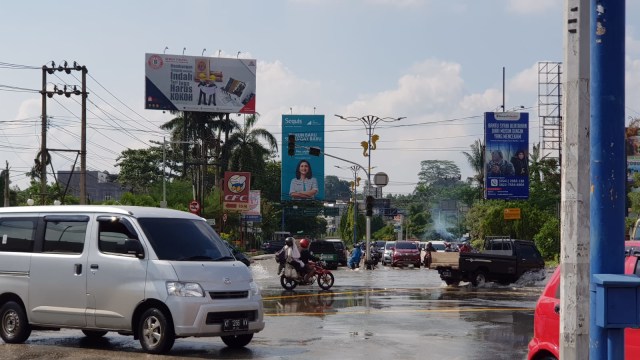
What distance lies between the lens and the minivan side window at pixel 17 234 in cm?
1386

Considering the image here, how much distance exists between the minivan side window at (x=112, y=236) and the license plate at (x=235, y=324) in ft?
5.91

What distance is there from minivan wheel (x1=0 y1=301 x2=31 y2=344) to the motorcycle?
14161 mm

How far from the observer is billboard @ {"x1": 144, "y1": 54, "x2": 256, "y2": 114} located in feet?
246

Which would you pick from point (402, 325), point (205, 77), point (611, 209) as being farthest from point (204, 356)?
point (205, 77)

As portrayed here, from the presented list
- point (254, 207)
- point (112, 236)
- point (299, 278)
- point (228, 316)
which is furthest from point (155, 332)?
point (254, 207)

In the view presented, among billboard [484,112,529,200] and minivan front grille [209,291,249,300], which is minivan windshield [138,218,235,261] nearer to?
minivan front grille [209,291,249,300]

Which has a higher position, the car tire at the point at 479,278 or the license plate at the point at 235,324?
the license plate at the point at 235,324

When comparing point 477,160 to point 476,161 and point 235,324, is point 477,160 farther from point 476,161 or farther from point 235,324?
point 235,324

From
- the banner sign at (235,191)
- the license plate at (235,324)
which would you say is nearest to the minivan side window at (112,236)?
the license plate at (235,324)

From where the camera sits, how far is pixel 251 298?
13.0m

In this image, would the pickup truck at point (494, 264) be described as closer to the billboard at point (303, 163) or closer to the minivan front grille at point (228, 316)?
the minivan front grille at point (228, 316)

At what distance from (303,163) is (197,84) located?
1120 centimetres

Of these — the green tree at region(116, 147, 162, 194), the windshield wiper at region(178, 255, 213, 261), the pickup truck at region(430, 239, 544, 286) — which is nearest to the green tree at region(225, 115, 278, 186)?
the green tree at region(116, 147, 162, 194)

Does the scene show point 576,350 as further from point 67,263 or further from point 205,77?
point 205,77
